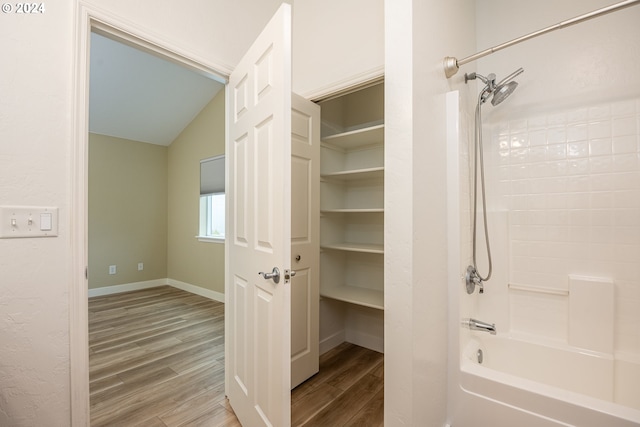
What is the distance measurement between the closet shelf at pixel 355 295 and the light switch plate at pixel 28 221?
185cm

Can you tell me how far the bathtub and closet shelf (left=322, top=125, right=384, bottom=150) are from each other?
1.59 metres

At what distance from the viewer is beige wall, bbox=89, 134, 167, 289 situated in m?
4.14

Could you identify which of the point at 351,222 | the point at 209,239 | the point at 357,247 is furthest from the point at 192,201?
the point at 357,247

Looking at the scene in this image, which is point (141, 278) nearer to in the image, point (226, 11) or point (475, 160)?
point (226, 11)

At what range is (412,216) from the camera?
1.21 meters

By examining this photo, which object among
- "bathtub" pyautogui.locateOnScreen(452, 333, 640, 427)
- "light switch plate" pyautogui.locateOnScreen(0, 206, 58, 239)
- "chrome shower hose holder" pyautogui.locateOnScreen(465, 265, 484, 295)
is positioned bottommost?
"bathtub" pyautogui.locateOnScreen(452, 333, 640, 427)

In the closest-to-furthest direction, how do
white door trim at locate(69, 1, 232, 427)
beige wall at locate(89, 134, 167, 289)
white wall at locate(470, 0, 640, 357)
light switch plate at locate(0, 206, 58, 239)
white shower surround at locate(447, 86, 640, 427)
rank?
1. light switch plate at locate(0, 206, 58, 239)
2. white door trim at locate(69, 1, 232, 427)
3. white shower surround at locate(447, 86, 640, 427)
4. white wall at locate(470, 0, 640, 357)
5. beige wall at locate(89, 134, 167, 289)

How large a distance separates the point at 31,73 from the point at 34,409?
133cm

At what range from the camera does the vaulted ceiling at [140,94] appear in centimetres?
338

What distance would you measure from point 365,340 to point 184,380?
59.8 inches

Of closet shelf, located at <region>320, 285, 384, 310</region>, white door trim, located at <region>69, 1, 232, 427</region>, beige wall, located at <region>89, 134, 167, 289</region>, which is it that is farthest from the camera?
beige wall, located at <region>89, 134, 167, 289</region>

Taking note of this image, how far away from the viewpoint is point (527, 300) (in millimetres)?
1820

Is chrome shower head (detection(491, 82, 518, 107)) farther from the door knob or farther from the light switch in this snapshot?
the light switch

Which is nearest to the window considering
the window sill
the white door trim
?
the window sill
